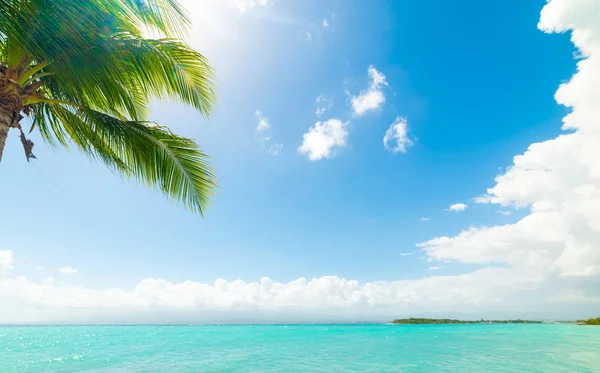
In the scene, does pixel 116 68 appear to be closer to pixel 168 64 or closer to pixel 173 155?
pixel 168 64

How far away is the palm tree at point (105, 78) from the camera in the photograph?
2787mm

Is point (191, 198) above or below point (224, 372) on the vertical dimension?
above

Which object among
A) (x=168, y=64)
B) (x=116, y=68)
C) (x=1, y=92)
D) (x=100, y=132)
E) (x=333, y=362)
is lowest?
(x=333, y=362)

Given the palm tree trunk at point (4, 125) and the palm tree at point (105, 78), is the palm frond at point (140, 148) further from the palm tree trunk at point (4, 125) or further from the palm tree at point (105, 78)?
the palm tree trunk at point (4, 125)

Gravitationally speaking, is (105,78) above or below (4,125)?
above

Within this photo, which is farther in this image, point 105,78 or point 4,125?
point 105,78

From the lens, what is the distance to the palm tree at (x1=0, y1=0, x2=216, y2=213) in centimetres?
279

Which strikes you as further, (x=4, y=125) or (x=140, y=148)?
(x=140, y=148)

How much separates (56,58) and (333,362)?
18.9m

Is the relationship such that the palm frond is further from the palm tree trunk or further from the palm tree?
the palm tree trunk

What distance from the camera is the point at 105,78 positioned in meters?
3.41

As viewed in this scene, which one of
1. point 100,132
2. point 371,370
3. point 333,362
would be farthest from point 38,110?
point 333,362

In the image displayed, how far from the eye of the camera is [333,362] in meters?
17.5

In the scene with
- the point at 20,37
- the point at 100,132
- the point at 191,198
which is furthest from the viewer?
the point at 191,198
